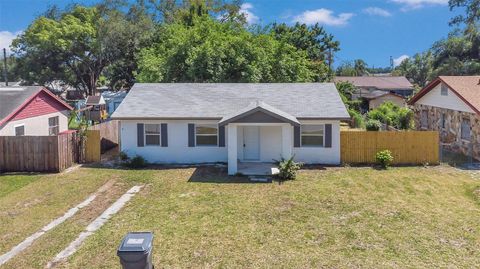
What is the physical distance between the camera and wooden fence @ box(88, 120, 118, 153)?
862 inches

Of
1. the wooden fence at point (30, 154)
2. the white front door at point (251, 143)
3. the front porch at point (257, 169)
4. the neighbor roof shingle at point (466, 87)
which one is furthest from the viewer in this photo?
the neighbor roof shingle at point (466, 87)

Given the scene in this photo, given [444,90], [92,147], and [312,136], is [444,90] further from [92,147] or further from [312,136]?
[92,147]

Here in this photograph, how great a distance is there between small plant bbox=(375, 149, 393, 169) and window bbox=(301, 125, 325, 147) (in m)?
2.68

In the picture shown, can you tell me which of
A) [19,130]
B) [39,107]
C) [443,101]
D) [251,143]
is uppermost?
[443,101]

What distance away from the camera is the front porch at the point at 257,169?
656 inches

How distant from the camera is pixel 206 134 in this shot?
18.9m

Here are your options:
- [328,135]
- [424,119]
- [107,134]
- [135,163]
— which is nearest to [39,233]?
[135,163]

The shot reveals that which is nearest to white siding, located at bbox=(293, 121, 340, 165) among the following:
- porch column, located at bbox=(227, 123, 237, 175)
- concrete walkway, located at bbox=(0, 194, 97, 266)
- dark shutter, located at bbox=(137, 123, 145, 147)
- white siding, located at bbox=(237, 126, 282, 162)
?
white siding, located at bbox=(237, 126, 282, 162)

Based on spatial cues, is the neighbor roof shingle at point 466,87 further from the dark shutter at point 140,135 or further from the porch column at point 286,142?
the dark shutter at point 140,135

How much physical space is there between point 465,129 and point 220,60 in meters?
15.7

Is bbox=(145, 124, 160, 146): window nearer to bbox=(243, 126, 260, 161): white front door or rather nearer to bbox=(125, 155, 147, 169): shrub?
bbox=(125, 155, 147, 169): shrub

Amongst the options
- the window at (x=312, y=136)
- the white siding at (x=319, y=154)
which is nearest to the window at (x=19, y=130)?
the white siding at (x=319, y=154)

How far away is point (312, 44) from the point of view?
39125 millimetres

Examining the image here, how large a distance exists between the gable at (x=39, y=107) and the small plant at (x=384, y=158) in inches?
696
